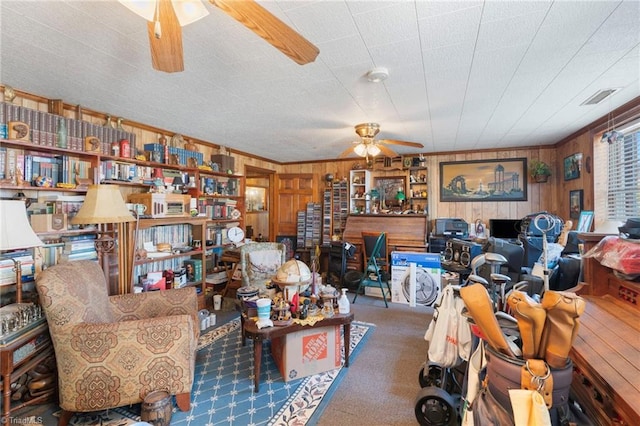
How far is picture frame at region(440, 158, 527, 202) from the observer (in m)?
4.78

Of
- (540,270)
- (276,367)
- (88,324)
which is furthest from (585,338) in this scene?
(88,324)

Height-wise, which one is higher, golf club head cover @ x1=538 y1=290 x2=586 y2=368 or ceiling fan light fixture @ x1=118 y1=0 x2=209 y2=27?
ceiling fan light fixture @ x1=118 y1=0 x2=209 y2=27

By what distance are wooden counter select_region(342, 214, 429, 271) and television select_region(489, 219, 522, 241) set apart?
105cm

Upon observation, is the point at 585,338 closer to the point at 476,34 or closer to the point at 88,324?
the point at 476,34

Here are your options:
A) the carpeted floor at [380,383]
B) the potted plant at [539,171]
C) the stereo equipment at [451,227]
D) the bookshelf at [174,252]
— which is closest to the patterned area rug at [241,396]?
the carpeted floor at [380,383]

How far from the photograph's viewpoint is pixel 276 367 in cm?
245

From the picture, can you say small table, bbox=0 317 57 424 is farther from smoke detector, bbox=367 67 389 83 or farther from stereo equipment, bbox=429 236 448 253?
stereo equipment, bbox=429 236 448 253

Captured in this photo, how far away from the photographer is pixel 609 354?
1.00 meters

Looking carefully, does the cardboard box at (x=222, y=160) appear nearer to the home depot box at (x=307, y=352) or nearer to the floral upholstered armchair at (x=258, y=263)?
the floral upholstered armchair at (x=258, y=263)

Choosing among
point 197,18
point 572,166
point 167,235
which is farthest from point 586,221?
point 167,235

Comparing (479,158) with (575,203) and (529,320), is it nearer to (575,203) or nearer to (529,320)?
(575,203)

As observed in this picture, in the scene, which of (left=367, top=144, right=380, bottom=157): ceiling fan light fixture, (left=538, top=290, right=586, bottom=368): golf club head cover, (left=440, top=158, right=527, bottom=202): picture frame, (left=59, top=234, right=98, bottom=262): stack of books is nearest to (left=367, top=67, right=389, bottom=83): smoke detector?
(left=367, top=144, right=380, bottom=157): ceiling fan light fixture

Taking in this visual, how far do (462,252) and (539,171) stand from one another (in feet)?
10.5

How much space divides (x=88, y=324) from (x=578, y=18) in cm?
333
